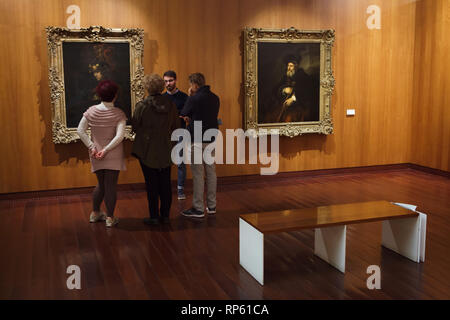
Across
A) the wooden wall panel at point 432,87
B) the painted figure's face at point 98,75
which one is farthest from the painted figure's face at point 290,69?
the painted figure's face at point 98,75

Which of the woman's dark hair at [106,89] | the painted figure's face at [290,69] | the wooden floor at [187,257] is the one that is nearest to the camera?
the wooden floor at [187,257]

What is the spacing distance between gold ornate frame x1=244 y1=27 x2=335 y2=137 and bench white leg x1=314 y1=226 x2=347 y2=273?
11.9 feet

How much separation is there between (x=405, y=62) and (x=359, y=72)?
40.6 inches

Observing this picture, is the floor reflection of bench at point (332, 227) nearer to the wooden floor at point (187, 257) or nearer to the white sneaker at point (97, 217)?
the wooden floor at point (187, 257)

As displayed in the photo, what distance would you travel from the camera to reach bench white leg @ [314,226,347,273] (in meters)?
4.31

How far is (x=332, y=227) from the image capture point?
14.6ft

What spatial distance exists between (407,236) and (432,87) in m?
4.98

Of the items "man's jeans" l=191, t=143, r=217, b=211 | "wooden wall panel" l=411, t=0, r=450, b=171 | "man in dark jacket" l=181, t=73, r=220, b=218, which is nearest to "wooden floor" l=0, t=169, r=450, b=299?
"man's jeans" l=191, t=143, r=217, b=211

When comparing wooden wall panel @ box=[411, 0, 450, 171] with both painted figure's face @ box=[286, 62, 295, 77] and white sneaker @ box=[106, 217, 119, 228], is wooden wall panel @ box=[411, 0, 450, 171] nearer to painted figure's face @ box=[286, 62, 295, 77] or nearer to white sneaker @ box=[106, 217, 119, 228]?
painted figure's face @ box=[286, 62, 295, 77]

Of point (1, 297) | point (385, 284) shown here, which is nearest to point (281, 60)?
point (385, 284)

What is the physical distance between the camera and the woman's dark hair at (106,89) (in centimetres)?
530

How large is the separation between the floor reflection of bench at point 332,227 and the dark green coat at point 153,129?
1.52 metres

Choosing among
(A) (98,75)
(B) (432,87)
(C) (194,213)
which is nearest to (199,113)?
(C) (194,213)

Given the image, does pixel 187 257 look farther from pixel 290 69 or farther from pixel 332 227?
pixel 290 69
